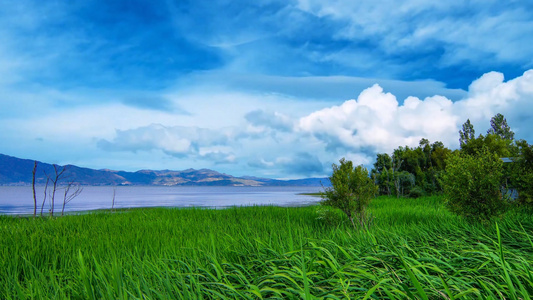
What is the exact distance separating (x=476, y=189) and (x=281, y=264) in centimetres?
793

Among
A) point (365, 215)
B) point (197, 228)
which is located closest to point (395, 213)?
point (365, 215)

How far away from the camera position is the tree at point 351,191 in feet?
36.5

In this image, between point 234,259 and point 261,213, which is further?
point 261,213

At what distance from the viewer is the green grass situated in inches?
122

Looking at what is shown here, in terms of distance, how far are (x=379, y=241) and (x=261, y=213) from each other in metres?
8.94

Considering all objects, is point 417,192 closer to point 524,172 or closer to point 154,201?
point 524,172

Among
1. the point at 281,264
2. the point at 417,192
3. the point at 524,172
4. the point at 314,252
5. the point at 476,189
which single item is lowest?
the point at 281,264

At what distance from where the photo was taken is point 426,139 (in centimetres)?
3612

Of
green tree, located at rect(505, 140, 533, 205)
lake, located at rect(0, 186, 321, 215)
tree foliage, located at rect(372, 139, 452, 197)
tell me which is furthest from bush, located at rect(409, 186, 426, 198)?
green tree, located at rect(505, 140, 533, 205)

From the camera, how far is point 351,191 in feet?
36.8

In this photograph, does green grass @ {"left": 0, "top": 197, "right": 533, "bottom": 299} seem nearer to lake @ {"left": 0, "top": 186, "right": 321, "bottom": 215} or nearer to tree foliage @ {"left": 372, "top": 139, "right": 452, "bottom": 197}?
lake @ {"left": 0, "top": 186, "right": 321, "bottom": 215}

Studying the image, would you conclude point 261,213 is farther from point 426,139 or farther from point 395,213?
point 426,139

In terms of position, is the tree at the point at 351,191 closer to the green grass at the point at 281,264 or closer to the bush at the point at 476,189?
the green grass at the point at 281,264

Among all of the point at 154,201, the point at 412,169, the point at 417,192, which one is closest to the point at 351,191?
the point at 417,192
